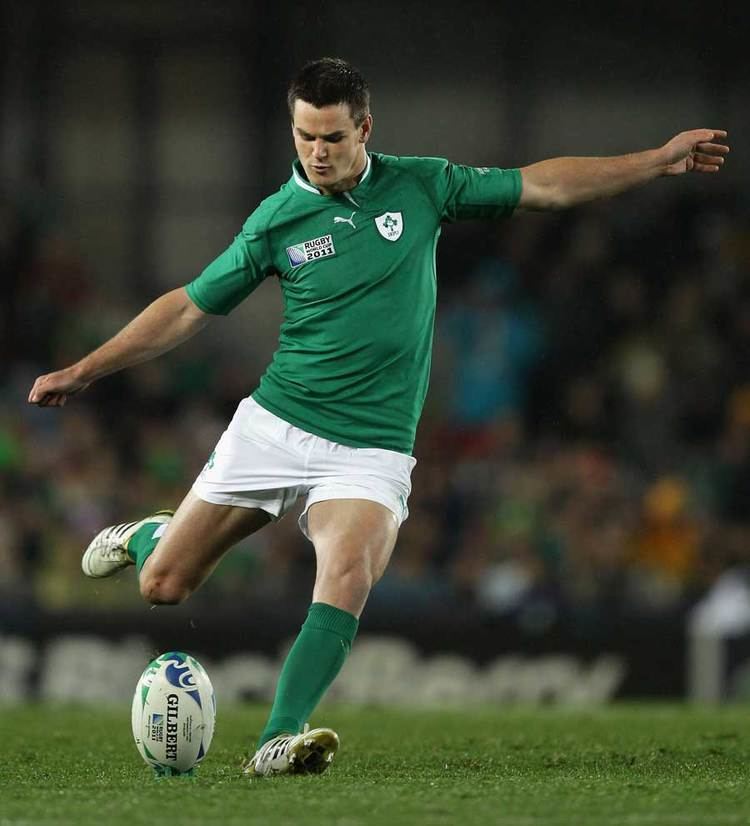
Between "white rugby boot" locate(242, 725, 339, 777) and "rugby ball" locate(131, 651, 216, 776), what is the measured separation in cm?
20

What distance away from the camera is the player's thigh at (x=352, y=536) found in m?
5.65

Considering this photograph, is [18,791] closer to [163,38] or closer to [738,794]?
[738,794]

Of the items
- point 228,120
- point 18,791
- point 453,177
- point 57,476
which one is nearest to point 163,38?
point 228,120

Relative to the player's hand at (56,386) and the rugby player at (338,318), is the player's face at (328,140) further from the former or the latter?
the player's hand at (56,386)

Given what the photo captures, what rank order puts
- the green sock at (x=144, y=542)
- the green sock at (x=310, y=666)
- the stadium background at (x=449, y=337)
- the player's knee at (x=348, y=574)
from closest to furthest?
the green sock at (x=310, y=666) → the player's knee at (x=348, y=574) → the green sock at (x=144, y=542) → the stadium background at (x=449, y=337)

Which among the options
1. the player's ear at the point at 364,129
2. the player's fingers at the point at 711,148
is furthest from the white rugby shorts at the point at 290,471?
the player's fingers at the point at 711,148

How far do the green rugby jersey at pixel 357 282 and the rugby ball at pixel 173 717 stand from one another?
97cm

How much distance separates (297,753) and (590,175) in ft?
7.18

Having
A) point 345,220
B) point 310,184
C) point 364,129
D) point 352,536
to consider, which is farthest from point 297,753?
point 364,129

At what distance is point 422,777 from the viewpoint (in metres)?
5.68

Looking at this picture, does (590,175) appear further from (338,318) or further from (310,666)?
(310,666)

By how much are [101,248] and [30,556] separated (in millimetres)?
5803

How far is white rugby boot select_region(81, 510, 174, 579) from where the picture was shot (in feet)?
22.0

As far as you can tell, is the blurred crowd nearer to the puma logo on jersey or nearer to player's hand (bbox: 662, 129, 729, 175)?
player's hand (bbox: 662, 129, 729, 175)
